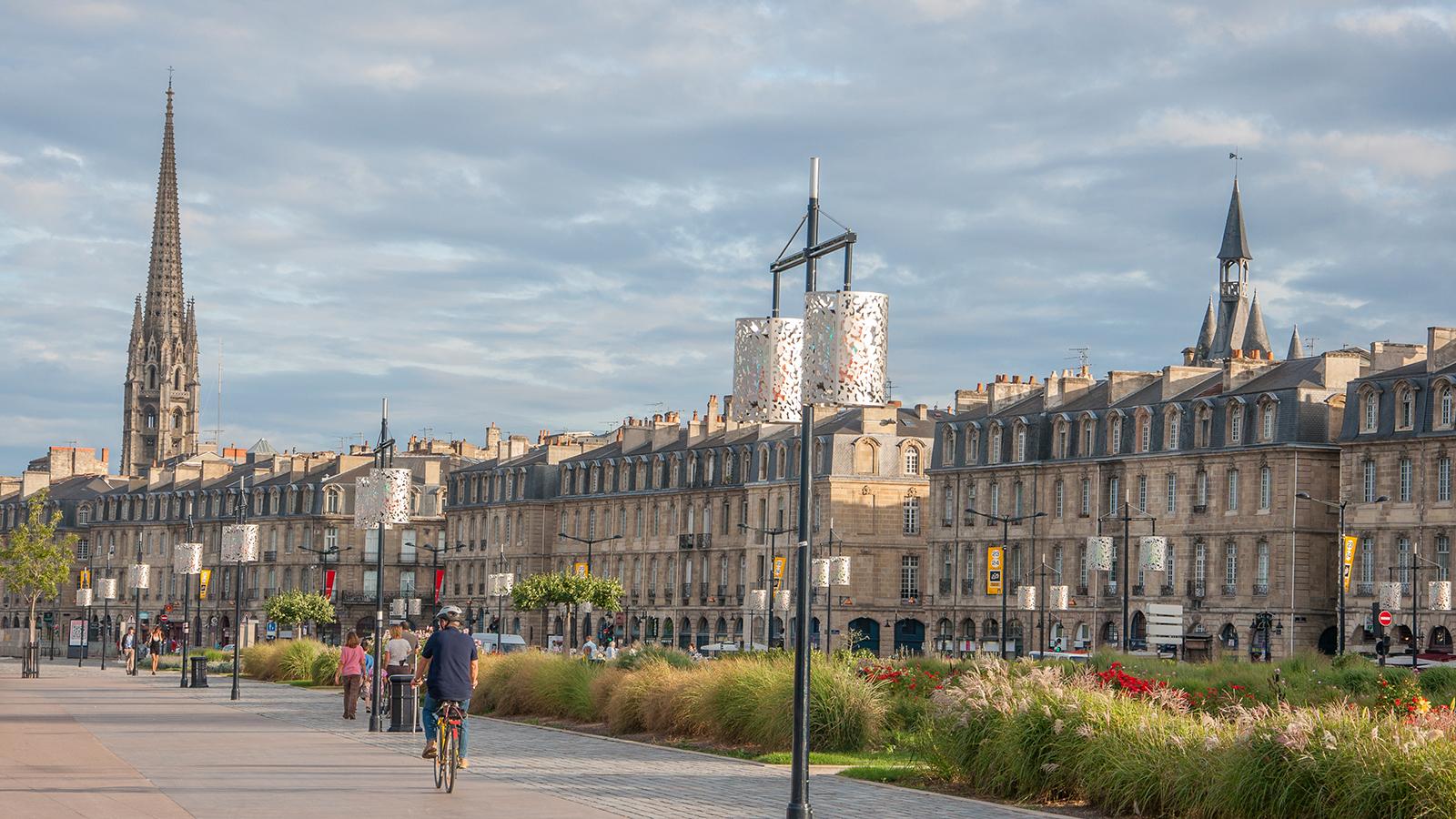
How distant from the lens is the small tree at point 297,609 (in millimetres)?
103312

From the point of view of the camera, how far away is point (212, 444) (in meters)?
196

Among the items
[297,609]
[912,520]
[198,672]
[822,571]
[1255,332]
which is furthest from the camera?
[1255,332]

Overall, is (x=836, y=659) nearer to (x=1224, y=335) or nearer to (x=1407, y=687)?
(x=1407, y=687)

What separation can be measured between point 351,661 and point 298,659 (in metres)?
20.7

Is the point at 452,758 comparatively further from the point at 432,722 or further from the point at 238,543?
the point at 238,543

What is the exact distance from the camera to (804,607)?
18.2 metres

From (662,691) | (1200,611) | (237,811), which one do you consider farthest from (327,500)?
(237,811)

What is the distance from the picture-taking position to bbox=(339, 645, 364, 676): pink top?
36344 mm

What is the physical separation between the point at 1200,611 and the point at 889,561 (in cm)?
2170

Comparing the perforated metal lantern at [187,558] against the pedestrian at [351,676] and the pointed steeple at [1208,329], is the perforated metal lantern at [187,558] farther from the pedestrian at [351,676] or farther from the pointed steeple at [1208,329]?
the pointed steeple at [1208,329]

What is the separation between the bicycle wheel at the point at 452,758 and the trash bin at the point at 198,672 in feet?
107

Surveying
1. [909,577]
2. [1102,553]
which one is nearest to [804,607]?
[1102,553]

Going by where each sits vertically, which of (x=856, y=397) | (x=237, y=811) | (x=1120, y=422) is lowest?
(x=237, y=811)

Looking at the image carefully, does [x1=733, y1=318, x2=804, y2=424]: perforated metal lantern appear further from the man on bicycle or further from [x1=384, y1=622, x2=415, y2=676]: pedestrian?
[x1=384, y1=622, x2=415, y2=676]: pedestrian
